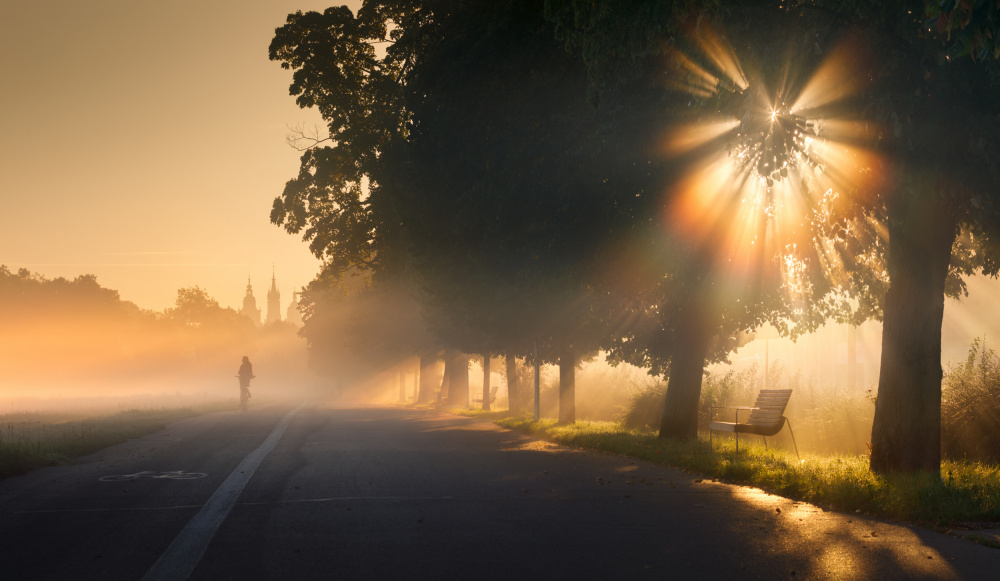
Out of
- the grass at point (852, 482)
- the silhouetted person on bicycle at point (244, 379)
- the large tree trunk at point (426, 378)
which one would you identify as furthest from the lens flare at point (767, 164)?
the large tree trunk at point (426, 378)

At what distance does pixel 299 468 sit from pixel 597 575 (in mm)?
6886

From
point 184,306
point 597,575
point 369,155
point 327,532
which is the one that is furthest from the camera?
point 184,306

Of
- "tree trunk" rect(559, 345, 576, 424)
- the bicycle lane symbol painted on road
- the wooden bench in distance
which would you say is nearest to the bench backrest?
the wooden bench in distance

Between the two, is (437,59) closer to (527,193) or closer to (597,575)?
(527,193)

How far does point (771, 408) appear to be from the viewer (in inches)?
541

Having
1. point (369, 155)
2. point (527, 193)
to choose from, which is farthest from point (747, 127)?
point (369, 155)

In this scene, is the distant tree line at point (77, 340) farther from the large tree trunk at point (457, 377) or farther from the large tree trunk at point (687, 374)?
the large tree trunk at point (687, 374)

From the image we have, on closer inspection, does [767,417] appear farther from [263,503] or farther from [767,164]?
[263,503]

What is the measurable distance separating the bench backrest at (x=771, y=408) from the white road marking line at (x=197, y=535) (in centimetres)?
816

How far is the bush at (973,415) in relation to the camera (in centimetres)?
1395

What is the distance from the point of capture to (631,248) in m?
15.1

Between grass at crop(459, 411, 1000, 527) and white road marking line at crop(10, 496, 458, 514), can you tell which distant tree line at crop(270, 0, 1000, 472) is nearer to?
grass at crop(459, 411, 1000, 527)

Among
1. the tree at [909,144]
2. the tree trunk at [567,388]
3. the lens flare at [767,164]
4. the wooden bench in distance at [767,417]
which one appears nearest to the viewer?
the tree at [909,144]

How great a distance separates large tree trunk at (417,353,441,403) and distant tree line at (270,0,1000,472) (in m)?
26.5
